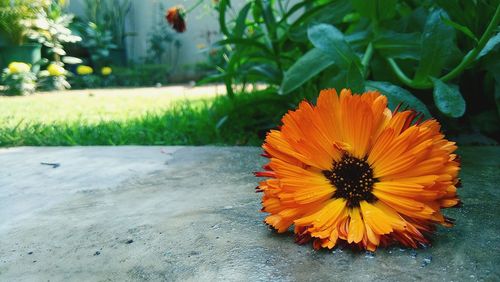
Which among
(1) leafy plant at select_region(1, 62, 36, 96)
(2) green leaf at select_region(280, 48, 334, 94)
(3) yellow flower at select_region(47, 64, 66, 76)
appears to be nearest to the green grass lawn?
(2) green leaf at select_region(280, 48, 334, 94)

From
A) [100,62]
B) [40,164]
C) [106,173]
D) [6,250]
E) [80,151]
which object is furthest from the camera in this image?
[100,62]

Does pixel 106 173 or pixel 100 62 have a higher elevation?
pixel 100 62

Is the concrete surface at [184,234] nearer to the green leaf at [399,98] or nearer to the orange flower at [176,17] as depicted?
the green leaf at [399,98]

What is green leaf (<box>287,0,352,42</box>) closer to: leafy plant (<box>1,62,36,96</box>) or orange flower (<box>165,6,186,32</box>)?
orange flower (<box>165,6,186,32</box>)

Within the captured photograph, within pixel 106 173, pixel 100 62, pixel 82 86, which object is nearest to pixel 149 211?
pixel 106 173

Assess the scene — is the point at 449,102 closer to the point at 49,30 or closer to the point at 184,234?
the point at 184,234

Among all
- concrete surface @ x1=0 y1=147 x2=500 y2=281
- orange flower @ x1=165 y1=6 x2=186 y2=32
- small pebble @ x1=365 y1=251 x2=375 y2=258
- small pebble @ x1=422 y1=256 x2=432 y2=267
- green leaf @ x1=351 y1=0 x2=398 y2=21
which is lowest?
concrete surface @ x1=0 y1=147 x2=500 y2=281

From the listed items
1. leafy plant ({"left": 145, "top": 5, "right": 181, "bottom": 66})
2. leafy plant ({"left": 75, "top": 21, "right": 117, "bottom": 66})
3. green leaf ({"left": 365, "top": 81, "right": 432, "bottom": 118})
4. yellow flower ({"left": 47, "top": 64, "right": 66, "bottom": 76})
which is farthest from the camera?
leafy plant ({"left": 145, "top": 5, "right": 181, "bottom": 66})

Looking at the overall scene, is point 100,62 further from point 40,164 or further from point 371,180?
point 371,180
